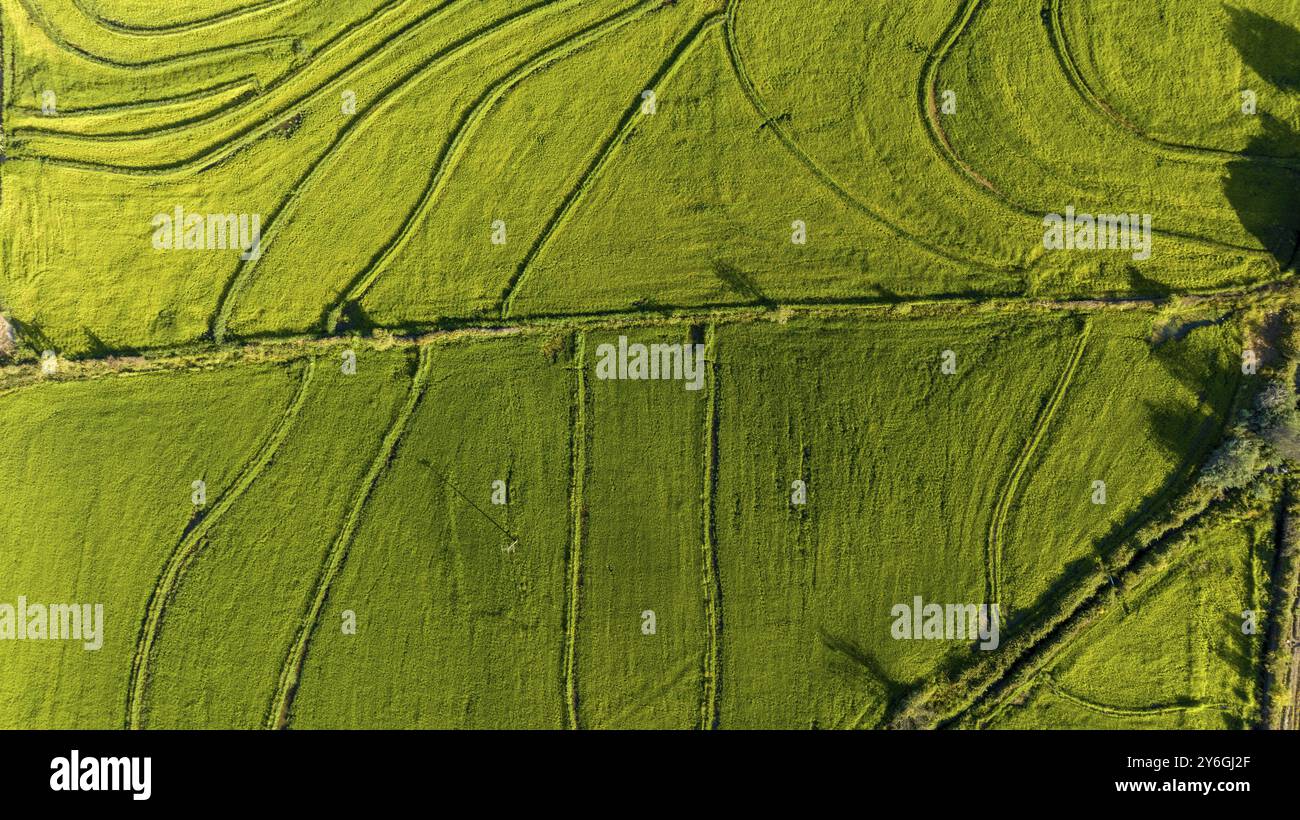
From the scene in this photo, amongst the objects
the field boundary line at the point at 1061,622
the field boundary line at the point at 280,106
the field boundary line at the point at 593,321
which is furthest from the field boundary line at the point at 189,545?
the field boundary line at the point at 1061,622

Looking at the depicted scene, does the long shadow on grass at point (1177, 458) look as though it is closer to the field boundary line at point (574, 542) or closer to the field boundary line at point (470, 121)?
the field boundary line at point (574, 542)

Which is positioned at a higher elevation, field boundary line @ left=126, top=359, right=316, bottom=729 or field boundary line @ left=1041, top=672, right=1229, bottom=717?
field boundary line @ left=126, top=359, right=316, bottom=729

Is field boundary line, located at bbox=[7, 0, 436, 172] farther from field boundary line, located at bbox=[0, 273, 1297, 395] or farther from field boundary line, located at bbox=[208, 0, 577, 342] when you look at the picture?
field boundary line, located at bbox=[0, 273, 1297, 395]

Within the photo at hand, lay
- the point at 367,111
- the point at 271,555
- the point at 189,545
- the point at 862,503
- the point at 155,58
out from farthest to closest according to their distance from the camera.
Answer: the point at 155,58 → the point at 367,111 → the point at 189,545 → the point at 271,555 → the point at 862,503

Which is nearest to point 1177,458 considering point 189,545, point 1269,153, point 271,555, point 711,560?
point 1269,153

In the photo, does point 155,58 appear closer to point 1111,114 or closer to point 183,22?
point 183,22

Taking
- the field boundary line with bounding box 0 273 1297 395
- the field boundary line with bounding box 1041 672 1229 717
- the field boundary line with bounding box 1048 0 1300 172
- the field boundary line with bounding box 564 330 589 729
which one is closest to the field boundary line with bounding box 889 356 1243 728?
the field boundary line with bounding box 1041 672 1229 717
